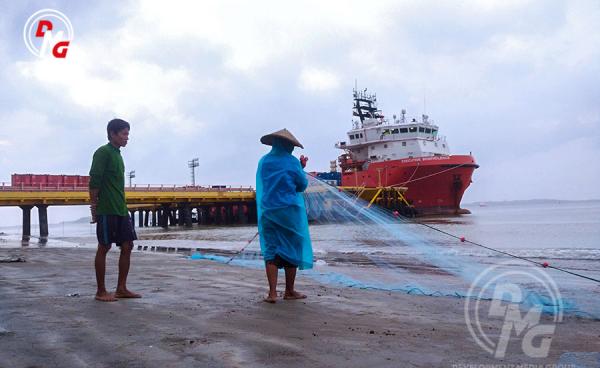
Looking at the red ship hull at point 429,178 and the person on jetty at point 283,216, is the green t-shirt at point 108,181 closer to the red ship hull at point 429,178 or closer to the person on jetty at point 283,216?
the person on jetty at point 283,216

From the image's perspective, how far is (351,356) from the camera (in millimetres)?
2252

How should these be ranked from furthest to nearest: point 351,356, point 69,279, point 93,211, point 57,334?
point 69,279
point 93,211
point 57,334
point 351,356

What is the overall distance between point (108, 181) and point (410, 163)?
34015 mm

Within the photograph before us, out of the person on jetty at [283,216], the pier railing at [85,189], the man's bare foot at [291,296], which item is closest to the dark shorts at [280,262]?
the person on jetty at [283,216]

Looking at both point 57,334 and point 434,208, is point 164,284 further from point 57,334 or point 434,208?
point 434,208

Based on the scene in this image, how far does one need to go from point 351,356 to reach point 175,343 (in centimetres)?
90

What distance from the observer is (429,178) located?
36.8 meters

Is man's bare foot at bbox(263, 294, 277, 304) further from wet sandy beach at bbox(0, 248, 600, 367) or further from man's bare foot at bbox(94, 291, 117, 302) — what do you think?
man's bare foot at bbox(94, 291, 117, 302)

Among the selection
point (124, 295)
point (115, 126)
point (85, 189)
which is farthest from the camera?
point (85, 189)

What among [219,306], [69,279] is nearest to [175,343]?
[219,306]

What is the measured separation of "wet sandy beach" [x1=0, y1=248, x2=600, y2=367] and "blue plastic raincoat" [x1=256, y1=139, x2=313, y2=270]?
1.41 ft

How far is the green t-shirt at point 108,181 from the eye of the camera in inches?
160

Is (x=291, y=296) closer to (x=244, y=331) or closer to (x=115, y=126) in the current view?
(x=244, y=331)

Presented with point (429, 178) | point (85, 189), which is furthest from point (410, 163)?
point (85, 189)
